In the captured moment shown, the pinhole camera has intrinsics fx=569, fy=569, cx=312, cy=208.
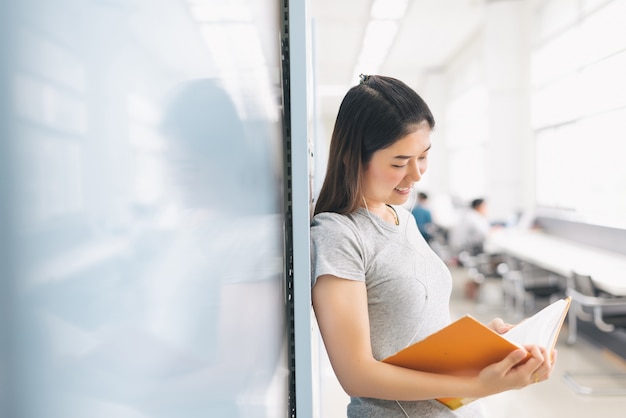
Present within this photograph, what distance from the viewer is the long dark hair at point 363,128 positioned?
1004 millimetres

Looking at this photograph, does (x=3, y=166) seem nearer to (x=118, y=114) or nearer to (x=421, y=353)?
(x=118, y=114)

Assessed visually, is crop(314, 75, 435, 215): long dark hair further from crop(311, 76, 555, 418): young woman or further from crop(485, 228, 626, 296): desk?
crop(485, 228, 626, 296): desk

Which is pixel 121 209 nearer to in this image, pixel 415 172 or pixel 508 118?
pixel 415 172

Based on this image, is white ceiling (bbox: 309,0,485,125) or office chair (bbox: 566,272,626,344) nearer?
office chair (bbox: 566,272,626,344)

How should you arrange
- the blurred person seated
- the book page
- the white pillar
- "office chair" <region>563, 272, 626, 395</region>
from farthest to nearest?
the white pillar → the blurred person seated → "office chair" <region>563, 272, 626, 395</region> → the book page

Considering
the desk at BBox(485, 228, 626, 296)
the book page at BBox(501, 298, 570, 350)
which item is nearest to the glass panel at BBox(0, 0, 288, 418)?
the book page at BBox(501, 298, 570, 350)

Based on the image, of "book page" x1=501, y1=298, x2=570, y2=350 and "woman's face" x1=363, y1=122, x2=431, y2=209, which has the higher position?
"woman's face" x1=363, y1=122, x2=431, y2=209

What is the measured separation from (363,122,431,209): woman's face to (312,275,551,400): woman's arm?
0.73ft

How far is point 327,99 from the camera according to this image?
15.6 m

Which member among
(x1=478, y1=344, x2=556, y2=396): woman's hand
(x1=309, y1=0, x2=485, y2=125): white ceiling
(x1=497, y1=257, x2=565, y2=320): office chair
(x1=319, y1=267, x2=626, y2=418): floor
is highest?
(x1=309, y1=0, x2=485, y2=125): white ceiling

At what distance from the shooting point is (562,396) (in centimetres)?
387

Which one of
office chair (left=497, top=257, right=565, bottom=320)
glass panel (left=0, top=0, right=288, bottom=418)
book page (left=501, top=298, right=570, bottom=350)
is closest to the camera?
glass panel (left=0, top=0, right=288, bottom=418)

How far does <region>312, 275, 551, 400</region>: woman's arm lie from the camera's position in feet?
2.87

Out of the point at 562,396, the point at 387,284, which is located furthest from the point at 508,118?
the point at 387,284
